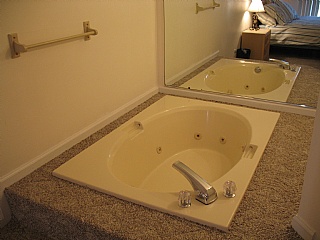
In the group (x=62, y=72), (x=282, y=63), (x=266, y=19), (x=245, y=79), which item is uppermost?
(x=266, y=19)

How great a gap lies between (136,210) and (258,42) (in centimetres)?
153

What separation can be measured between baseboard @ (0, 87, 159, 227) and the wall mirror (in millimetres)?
519

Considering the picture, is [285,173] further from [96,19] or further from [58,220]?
[96,19]

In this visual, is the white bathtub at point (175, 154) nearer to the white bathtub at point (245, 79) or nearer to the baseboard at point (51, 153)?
the baseboard at point (51, 153)

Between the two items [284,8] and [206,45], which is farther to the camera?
[206,45]

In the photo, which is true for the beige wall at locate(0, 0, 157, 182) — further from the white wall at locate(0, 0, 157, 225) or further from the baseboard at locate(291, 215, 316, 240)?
the baseboard at locate(291, 215, 316, 240)

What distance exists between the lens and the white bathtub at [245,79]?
2.31m

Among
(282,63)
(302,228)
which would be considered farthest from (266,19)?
(302,228)

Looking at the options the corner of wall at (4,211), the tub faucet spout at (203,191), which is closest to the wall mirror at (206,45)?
the tub faucet spout at (203,191)

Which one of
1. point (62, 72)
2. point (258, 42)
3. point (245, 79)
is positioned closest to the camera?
point (62, 72)

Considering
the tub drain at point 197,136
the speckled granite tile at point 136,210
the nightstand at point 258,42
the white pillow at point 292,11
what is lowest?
the tub drain at point 197,136

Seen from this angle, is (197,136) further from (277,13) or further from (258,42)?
(277,13)

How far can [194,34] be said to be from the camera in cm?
256

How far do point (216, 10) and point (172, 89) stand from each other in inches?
26.2
